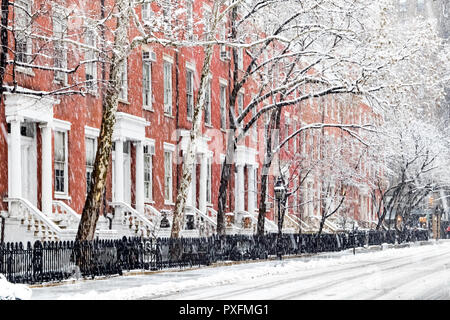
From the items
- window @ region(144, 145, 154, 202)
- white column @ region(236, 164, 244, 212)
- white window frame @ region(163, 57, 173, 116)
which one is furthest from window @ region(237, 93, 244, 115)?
window @ region(144, 145, 154, 202)

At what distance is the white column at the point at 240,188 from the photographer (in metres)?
46.8

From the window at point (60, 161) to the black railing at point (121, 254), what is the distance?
4.17m

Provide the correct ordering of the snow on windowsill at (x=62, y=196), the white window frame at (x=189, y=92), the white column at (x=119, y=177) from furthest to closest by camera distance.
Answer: the white window frame at (x=189, y=92) < the white column at (x=119, y=177) < the snow on windowsill at (x=62, y=196)

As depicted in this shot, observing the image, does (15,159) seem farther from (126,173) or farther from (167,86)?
(167,86)

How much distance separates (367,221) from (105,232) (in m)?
46.8

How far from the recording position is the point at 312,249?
140 ft

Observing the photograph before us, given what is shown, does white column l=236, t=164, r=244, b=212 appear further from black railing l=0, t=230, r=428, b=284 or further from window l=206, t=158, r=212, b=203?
black railing l=0, t=230, r=428, b=284

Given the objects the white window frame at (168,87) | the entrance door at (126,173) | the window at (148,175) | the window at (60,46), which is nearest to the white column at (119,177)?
the entrance door at (126,173)

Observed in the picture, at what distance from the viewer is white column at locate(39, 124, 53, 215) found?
28234 millimetres

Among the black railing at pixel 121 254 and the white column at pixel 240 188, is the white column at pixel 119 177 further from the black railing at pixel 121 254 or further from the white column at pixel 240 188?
the white column at pixel 240 188

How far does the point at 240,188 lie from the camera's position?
46.9 meters

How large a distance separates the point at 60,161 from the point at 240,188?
18.3 m
